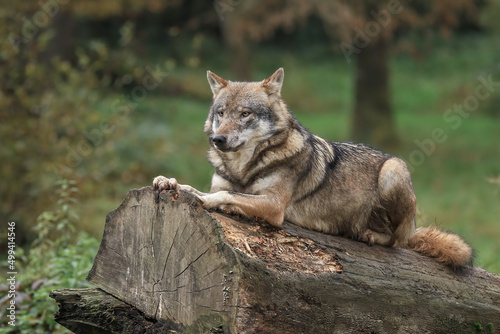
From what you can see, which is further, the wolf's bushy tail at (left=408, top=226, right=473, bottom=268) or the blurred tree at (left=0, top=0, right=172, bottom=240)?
the blurred tree at (left=0, top=0, right=172, bottom=240)

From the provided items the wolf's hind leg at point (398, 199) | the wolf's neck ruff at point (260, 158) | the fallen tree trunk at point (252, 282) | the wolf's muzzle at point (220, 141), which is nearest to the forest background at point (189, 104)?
the wolf's hind leg at point (398, 199)

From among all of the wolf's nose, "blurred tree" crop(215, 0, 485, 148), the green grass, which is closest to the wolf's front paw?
the wolf's nose

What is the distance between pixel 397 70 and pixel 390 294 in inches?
972

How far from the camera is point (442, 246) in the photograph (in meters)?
5.91

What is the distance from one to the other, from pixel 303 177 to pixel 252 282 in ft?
5.34

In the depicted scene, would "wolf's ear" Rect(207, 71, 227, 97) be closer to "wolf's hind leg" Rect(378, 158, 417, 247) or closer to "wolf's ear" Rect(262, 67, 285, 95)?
"wolf's ear" Rect(262, 67, 285, 95)

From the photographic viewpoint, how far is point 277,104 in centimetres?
589

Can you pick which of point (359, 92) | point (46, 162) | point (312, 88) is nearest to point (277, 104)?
point (46, 162)

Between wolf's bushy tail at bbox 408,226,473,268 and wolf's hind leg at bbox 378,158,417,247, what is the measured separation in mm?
105

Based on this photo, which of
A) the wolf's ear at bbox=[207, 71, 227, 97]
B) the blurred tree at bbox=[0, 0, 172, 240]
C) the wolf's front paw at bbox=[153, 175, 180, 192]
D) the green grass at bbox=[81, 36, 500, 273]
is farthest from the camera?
the green grass at bbox=[81, 36, 500, 273]

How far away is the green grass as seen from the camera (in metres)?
13.4

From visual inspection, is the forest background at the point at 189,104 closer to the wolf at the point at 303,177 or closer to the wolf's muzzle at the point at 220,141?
the wolf at the point at 303,177

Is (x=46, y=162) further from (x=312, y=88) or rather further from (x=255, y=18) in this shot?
(x=312, y=88)

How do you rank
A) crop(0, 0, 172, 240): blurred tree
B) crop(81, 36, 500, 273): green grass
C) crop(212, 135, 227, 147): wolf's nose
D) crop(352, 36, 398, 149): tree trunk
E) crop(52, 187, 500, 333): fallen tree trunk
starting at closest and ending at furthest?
1. crop(52, 187, 500, 333): fallen tree trunk
2. crop(212, 135, 227, 147): wolf's nose
3. crop(0, 0, 172, 240): blurred tree
4. crop(81, 36, 500, 273): green grass
5. crop(352, 36, 398, 149): tree trunk
